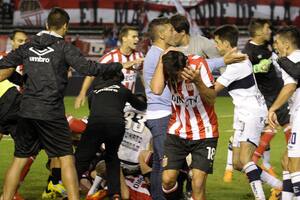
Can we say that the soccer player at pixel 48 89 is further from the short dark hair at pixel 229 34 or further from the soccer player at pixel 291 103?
the soccer player at pixel 291 103

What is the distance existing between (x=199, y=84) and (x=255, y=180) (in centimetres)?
209

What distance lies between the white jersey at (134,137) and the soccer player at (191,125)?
1352 millimetres

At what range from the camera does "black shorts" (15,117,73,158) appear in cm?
792

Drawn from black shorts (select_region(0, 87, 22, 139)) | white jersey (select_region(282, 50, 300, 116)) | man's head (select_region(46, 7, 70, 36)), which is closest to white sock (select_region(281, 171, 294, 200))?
white jersey (select_region(282, 50, 300, 116))

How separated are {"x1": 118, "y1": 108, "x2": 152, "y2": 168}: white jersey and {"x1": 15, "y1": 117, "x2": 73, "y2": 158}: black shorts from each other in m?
1.34

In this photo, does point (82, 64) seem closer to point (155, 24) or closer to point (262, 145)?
point (155, 24)

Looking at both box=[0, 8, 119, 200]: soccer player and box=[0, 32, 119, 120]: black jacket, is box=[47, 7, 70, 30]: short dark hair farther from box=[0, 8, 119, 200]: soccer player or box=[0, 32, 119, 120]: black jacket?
box=[0, 32, 119, 120]: black jacket

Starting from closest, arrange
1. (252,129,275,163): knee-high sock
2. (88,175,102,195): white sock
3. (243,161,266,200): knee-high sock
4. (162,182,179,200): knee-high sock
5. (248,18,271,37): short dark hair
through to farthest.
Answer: (162,182,179,200): knee-high sock
(243,161,266,200): knee-high sock
(88,175,102,195): white sock
(248,18,271,37): short dark hair
(252,129,275,163): knee-high sock

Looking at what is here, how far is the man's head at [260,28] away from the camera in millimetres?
9883

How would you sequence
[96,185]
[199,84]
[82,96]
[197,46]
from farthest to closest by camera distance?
[82,96]
[197,46]
[96,185]
[199,84]

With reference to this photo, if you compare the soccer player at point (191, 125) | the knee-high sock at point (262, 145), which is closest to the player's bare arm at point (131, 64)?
the soccer player at point (191, 125)

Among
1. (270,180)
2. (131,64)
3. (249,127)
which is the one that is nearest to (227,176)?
(270,180)

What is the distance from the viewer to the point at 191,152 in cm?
777

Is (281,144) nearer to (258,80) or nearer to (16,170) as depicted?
(258,80)
